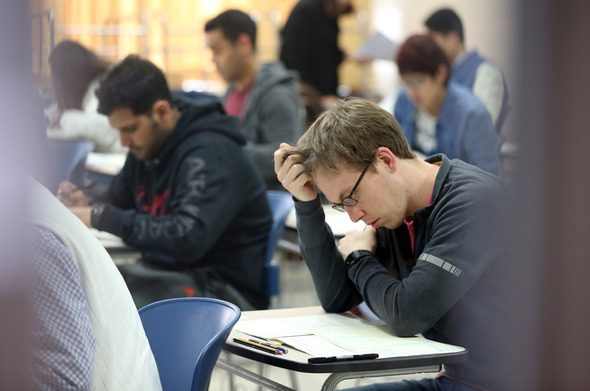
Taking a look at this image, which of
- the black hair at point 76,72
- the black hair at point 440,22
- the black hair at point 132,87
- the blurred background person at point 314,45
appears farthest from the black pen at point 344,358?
the blurred background person at point 314,45

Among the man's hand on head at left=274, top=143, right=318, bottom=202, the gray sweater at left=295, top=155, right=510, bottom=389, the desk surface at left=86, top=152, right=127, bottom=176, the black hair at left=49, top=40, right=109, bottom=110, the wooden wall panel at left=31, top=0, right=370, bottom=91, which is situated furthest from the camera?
the wooden wall panel at left=31, top=0, right=370, bottom=91

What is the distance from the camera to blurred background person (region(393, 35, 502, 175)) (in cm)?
330

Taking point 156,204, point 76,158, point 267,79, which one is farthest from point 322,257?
point 267,79

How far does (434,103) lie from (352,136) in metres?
2.03

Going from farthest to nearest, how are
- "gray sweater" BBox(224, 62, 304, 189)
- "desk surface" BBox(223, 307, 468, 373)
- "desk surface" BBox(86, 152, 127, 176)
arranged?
1. "gray sweater" BBox(224, 62, 304, 189)
2. "desk surface" BBox(86, 152, 127, 176)
3. "desk surface" BBox(223, 307, 468, 373)

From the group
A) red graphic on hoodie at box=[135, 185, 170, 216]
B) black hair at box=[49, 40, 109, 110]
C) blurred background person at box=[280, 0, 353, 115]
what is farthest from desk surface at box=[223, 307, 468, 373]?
blurred background person at box=[280, 0, 353, 115]

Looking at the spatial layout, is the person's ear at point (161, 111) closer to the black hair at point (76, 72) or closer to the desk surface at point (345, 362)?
the black hair at point (76, 72)

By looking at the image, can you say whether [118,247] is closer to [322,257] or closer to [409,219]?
[322,257]

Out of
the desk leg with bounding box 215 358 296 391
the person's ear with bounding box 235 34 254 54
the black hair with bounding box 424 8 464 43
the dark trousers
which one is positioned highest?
the black hair with bounding box 424 8 464 43

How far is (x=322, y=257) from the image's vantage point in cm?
181

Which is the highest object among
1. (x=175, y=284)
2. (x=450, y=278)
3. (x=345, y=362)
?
(x=450, y=278)

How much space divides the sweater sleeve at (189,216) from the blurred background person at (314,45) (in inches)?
125

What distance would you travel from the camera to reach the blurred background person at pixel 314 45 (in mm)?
5668

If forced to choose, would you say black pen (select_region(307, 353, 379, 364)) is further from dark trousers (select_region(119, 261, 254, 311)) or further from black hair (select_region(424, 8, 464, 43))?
black hair (select_region(424, 8, 464, 43))
